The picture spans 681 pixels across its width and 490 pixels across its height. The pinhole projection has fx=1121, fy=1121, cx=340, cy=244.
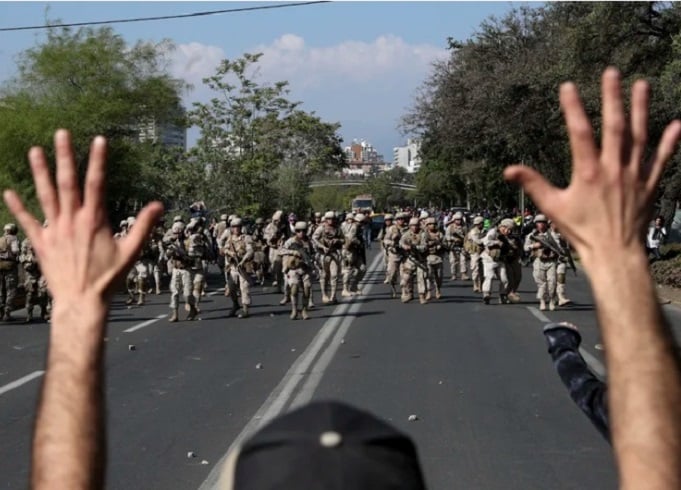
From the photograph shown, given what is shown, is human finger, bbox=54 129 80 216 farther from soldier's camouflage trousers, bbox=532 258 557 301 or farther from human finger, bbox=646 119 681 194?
soldier's camouflage trousers, bbox=532 258 557 301

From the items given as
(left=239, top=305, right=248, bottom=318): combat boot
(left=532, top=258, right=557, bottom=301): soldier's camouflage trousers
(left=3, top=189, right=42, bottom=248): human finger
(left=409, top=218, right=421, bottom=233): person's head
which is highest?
(left=409, top=218, right=421, bottom=233): person's head

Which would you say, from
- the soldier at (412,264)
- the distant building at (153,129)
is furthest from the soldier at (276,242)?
the distant building at (153,129)

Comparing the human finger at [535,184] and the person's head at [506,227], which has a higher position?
the person's head at [506,227]

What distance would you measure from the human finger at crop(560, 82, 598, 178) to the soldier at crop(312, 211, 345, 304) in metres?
20.3

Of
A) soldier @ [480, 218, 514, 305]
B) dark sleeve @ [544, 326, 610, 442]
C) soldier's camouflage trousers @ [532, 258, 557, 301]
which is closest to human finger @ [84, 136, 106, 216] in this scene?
dark sleeve @ [544, 326, 610, 442]

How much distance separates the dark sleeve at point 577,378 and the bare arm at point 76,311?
1266mm

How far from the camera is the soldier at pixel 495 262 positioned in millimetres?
21036

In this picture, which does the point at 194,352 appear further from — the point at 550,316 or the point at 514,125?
the point at 514,125

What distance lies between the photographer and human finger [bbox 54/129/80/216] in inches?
81.1

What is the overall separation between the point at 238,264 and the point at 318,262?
4.12 meters

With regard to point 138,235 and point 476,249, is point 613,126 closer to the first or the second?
point 138,235

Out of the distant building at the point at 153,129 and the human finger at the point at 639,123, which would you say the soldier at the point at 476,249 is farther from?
the human finger at the point at 639,123

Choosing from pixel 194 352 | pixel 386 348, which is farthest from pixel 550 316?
pixel 194 352

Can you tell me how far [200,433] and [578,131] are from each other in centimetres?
749
